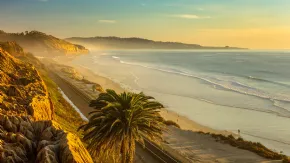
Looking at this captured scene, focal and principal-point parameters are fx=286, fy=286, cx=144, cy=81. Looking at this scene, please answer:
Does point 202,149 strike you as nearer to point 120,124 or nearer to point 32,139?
point 120,124

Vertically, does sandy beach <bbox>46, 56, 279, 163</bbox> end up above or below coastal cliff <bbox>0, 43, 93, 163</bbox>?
below

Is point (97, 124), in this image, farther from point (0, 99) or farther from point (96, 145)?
point (0, 99)

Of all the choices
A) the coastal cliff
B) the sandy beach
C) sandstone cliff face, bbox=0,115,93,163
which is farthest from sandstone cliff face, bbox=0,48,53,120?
the sandy beach

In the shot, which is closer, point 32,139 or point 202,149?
point 32,139

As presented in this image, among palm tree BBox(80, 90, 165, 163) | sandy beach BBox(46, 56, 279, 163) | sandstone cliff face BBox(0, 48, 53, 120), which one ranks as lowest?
sandy beach BBox(46, 56, 279, 163)

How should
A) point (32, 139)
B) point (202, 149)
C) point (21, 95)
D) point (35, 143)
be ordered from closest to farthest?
1. point (35, 143)
2. point (32, 139)
3. point (21, 95)
4. point (202, 149)

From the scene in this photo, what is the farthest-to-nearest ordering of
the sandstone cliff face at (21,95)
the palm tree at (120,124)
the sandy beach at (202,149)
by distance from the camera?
the sandy beach at (202,149)
the palm tree at (120,124)
the sandstone cliff face at (21,95)

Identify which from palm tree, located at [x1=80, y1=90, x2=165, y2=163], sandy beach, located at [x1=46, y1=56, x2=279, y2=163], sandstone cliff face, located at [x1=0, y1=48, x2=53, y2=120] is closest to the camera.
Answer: sandstone cliff face, located at [x1=0, y1=48, x2=53, y2=120]

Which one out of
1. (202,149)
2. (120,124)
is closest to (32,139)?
(120,124)

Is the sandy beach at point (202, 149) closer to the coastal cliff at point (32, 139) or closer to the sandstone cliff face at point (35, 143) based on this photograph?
the coastal cliff at point (32, 139)

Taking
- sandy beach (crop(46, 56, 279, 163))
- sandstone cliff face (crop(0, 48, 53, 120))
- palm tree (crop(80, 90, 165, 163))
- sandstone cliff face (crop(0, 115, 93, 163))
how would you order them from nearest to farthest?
sandstone cliff face (crop(0, 115, 93, 163)) < sandstone cliff face (crop(0, 48, 53, 120)) < palm tree (crop(80, 90, 165, 163)) < sandy beach (crop(46, 56, 279, 163))

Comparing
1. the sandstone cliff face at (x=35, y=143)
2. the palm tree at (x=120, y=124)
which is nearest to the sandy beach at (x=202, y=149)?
the palm tree at (x=120, y=124)

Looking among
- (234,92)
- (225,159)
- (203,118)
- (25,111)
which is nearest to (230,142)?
(225,159)

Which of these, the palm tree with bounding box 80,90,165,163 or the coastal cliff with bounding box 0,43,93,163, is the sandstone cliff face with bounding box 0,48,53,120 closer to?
the coastal cliff with bounding box 0,43,93,163
